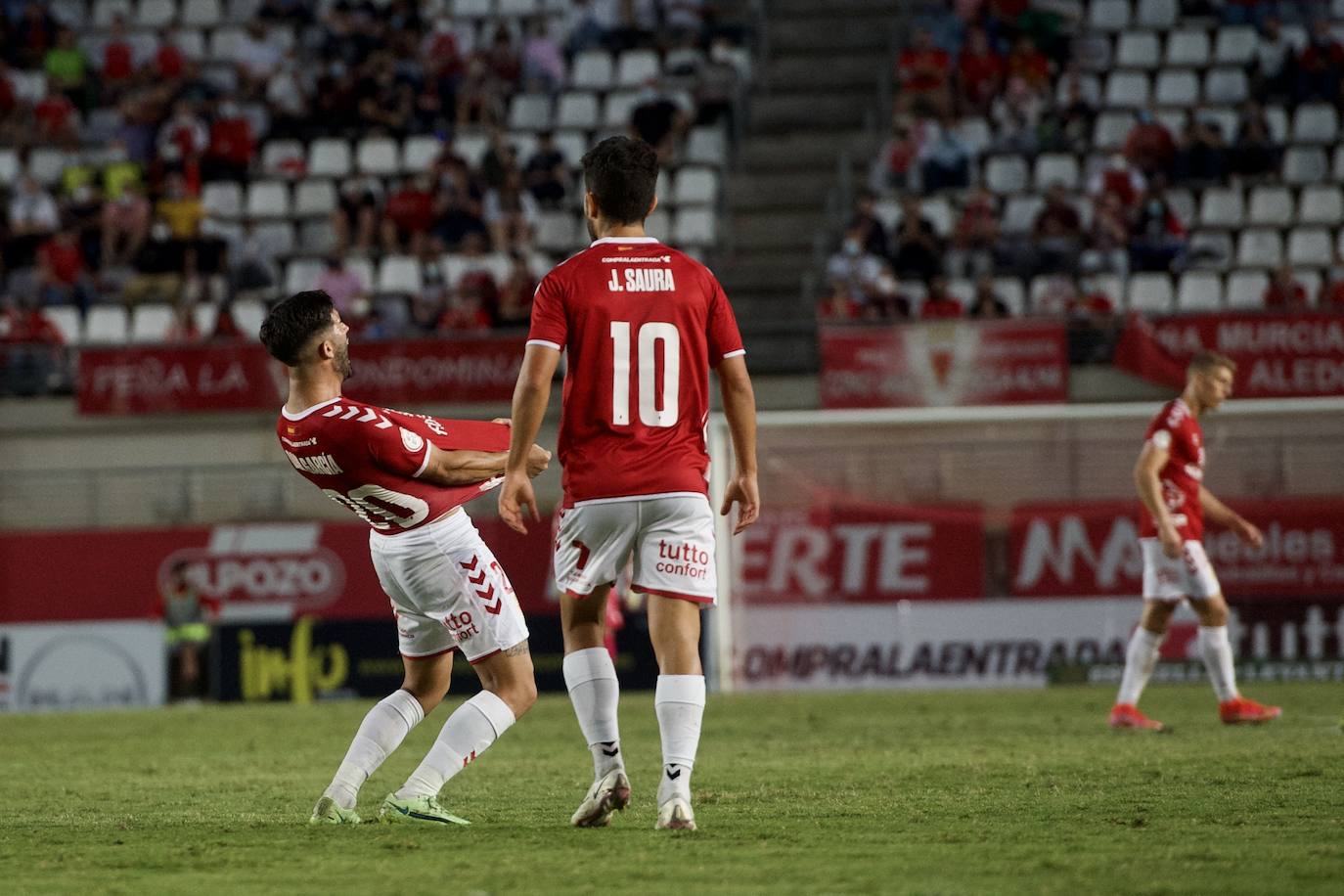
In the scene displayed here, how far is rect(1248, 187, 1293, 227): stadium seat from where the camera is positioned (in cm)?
2186

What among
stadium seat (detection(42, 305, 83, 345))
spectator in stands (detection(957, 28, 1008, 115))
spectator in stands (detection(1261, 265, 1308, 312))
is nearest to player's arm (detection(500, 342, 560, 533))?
spectator in stands (detection(1261, 265, 1308, 312))

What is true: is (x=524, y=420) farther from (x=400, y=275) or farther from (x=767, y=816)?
(x=400, y=275)

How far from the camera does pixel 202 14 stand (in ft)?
91.5

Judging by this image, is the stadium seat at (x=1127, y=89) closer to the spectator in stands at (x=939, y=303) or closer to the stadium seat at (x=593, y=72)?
the spectator in stands at (x=939, y=303)

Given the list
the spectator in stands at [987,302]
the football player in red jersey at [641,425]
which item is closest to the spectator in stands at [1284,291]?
the spectator in stands at [987,302]

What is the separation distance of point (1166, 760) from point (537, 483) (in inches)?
466

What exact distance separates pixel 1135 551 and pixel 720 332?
42.8 ft

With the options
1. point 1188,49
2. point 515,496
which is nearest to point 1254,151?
point 1188,49

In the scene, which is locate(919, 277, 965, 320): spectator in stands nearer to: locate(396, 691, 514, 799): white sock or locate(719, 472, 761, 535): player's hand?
locate(396, 691, 514, 799): white sock

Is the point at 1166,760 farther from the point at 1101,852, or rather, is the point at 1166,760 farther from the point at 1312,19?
the point at 1312,19

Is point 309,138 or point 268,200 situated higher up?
point 309,138

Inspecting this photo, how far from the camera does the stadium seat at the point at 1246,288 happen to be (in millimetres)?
20953

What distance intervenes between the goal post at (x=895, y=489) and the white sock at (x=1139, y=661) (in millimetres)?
6678

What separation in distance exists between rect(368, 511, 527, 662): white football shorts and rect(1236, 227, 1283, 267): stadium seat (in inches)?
630
